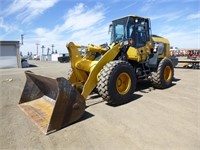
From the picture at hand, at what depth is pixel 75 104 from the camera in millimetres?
3959

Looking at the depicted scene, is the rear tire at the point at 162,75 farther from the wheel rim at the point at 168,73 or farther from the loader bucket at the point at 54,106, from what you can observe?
the loader bucket at the point at 54,106

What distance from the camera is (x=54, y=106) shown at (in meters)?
3.60

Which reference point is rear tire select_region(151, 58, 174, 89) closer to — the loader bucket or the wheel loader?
the wheel loader

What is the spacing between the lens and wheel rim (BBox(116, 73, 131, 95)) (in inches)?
206

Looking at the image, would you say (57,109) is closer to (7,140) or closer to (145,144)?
(7,140)

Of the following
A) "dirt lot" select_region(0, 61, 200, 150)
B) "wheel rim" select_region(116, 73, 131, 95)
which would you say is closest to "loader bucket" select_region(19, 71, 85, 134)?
"dirt lot" select_region(0, 61, 200, 150)

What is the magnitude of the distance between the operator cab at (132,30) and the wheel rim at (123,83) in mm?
1314

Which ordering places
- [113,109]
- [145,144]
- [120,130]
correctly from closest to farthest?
[145,144], [120,130], [113,109]

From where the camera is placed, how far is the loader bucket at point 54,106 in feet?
12.0

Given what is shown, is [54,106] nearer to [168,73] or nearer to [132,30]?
[132,30]

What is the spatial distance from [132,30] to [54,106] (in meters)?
3.99

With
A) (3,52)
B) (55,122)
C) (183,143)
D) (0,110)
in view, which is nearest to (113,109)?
(55,122)

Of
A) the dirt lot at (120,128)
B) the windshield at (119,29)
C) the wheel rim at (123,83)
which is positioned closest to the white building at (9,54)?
the windshield at (119,29)

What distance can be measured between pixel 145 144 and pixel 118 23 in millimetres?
4617
